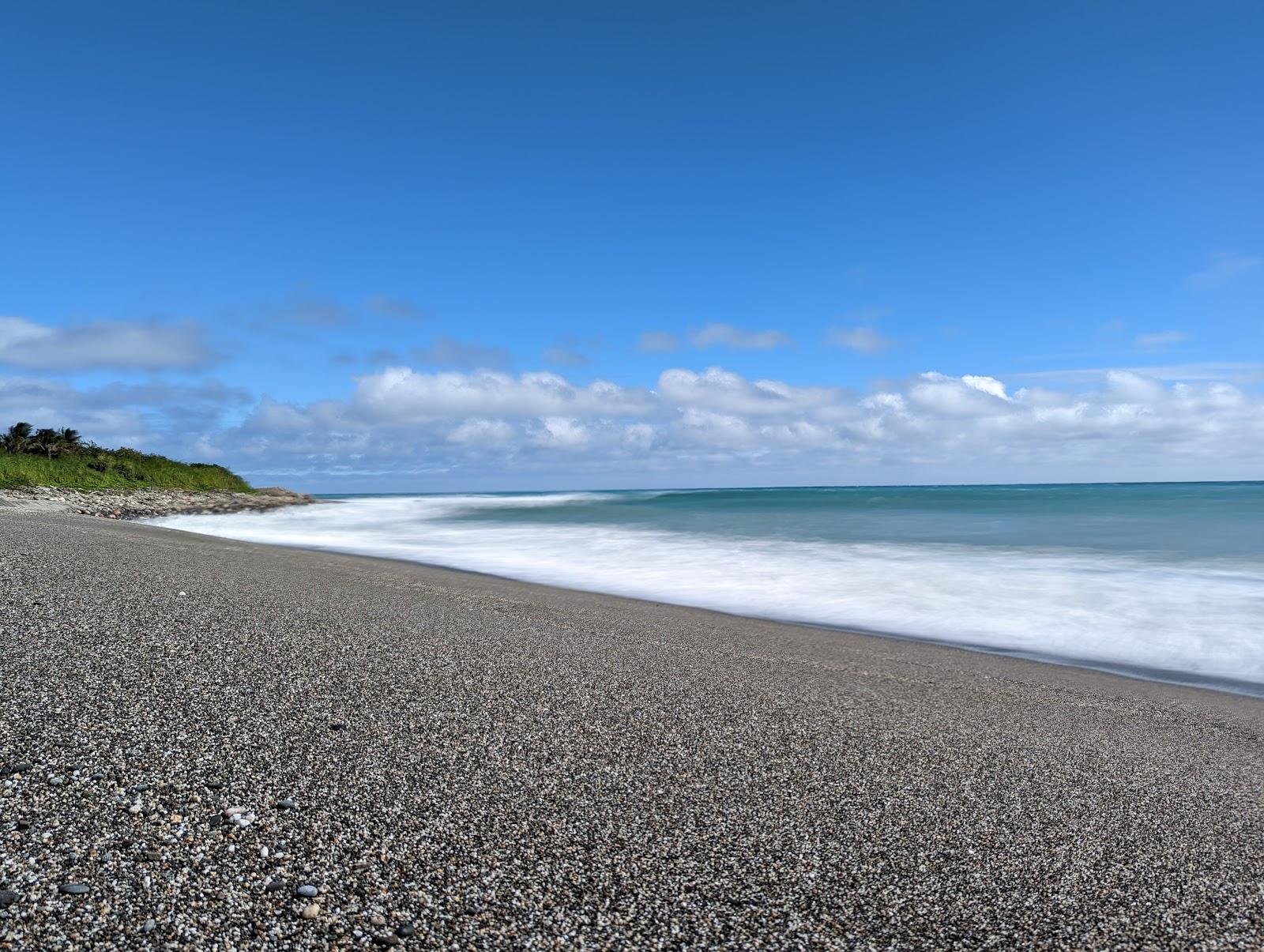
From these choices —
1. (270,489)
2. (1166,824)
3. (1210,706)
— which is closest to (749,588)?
(1210,706)

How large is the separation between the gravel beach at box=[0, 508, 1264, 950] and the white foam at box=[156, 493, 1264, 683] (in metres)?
2.35

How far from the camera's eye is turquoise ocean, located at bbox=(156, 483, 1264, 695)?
696cm

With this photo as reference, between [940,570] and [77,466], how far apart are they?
28110 millimetres

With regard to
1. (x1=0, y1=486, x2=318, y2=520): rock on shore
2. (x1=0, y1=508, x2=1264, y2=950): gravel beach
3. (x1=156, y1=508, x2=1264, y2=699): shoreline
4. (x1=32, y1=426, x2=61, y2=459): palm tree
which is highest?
(x1=32, y1=426, x2=61, y2=459): palm tree

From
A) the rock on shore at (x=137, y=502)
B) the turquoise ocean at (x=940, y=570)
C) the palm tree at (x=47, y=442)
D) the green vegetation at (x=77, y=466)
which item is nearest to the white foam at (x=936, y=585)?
the turquoise ocean at (x=940, y=570)

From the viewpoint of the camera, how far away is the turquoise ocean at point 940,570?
6957 millimetres

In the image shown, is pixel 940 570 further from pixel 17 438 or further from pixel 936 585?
pixel 17 438

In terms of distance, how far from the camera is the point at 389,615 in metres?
5.25

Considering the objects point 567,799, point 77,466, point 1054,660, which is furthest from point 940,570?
point 77,466

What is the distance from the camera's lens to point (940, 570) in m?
11.6

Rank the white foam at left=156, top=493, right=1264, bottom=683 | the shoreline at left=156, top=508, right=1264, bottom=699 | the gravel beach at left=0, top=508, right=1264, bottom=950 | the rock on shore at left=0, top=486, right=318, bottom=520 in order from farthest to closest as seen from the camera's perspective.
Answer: the rock on shore at left=0, top=486, right=318, bottom=520, the white foam at left=156, top=493, right=1264, bottom=683, the shoreline at left=156, top=508, right=1264, bottom=699, the gravel beach at left=0, top=508, right=1264, bottom=950

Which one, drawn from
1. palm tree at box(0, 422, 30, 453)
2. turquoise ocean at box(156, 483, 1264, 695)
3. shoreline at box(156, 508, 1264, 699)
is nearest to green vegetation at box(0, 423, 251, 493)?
palm tree at box(0, 422, 30, 453)

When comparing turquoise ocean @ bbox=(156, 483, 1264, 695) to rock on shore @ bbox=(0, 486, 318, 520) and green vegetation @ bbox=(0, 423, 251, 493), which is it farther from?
green vegetation @ bbox=(0, 423, 251, 493)

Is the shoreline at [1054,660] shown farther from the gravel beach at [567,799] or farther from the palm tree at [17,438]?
the palm tree at [17,438]
